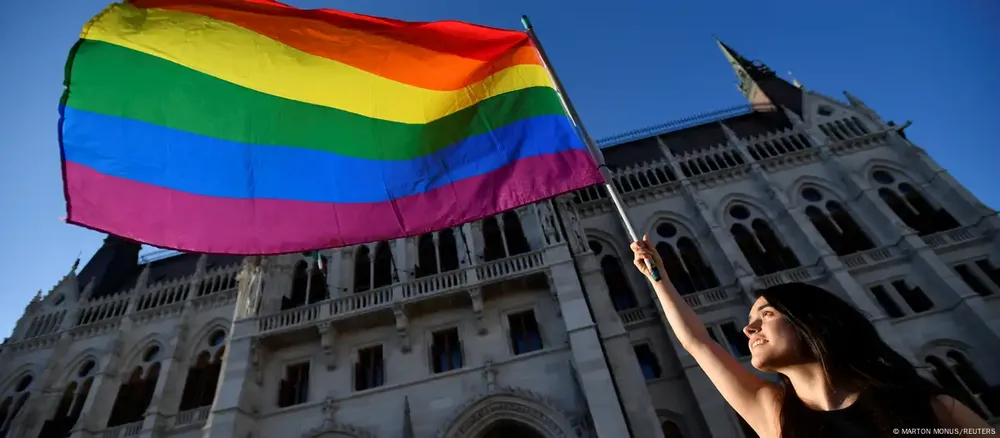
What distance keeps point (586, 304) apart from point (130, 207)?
44.7 feet

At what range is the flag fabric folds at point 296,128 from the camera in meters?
6.34

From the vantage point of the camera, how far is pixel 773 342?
8.18ft

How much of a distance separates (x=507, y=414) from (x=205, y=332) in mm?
17577

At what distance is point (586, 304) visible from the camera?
1694cm

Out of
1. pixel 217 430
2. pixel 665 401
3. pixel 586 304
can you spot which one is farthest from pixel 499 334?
pixel 217 430

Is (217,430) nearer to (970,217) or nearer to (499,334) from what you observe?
(499,334)

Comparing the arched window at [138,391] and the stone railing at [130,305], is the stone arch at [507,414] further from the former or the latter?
the stone railing at [130,305]

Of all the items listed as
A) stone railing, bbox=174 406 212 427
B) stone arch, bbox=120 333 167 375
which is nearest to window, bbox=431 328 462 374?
stone railing, bbox=174 406 212 427

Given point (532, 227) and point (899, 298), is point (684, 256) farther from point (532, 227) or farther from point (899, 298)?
point (532, 227)

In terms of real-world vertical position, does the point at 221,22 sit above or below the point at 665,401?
above

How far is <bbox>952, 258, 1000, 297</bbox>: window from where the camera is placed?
19.7 m

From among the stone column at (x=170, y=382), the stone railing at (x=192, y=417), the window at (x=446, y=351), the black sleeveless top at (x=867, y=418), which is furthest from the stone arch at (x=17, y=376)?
the black sleeveless top at (x=867, y=418)

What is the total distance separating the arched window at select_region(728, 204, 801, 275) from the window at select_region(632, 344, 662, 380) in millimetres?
6807

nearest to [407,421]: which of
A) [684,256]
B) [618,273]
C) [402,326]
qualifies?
[402,326]
